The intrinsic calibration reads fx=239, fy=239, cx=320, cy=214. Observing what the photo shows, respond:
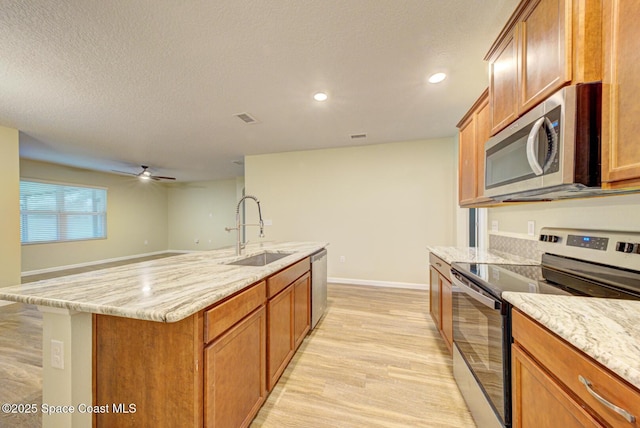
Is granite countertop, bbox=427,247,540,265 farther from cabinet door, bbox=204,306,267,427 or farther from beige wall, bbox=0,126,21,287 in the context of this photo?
beige wall, bbox=0,126,21,287

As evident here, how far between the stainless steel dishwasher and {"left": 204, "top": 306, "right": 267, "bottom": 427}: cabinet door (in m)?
1.00

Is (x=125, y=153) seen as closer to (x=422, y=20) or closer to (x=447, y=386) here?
(x=422, y=20)

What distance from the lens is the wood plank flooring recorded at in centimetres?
150

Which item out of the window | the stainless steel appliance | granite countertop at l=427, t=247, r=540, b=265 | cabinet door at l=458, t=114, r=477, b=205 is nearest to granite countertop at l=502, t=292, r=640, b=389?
the stainless steel appliance

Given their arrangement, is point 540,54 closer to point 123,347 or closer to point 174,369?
point 174,369

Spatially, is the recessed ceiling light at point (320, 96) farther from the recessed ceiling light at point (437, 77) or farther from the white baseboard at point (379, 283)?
the white baseboard at point (379, 283)

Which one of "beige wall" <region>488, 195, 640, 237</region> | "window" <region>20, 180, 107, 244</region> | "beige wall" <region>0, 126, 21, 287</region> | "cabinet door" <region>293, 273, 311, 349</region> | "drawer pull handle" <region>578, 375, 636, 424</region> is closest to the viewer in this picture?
"drawer pull handle" <region>578, 375, 636, 424</region>

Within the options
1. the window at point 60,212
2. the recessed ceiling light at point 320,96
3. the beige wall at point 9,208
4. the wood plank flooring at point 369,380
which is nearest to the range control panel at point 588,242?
the wood plank flooring at point 369,380

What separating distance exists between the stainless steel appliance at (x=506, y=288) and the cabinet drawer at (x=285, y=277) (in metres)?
1.22

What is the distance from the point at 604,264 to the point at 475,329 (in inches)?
28.4

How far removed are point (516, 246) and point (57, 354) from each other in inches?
124

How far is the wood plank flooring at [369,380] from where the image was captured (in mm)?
1497

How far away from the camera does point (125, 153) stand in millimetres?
4648

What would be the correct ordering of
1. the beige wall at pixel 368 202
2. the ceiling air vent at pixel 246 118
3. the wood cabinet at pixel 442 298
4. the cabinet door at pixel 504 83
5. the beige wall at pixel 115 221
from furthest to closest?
the beige wall at pixel 115 221
the beige wall at pixel 368 202
the ceiling air vent at pixel 246 118
the wood cabinet at pixel 442 298
the cabinet door at pixel 504 83
